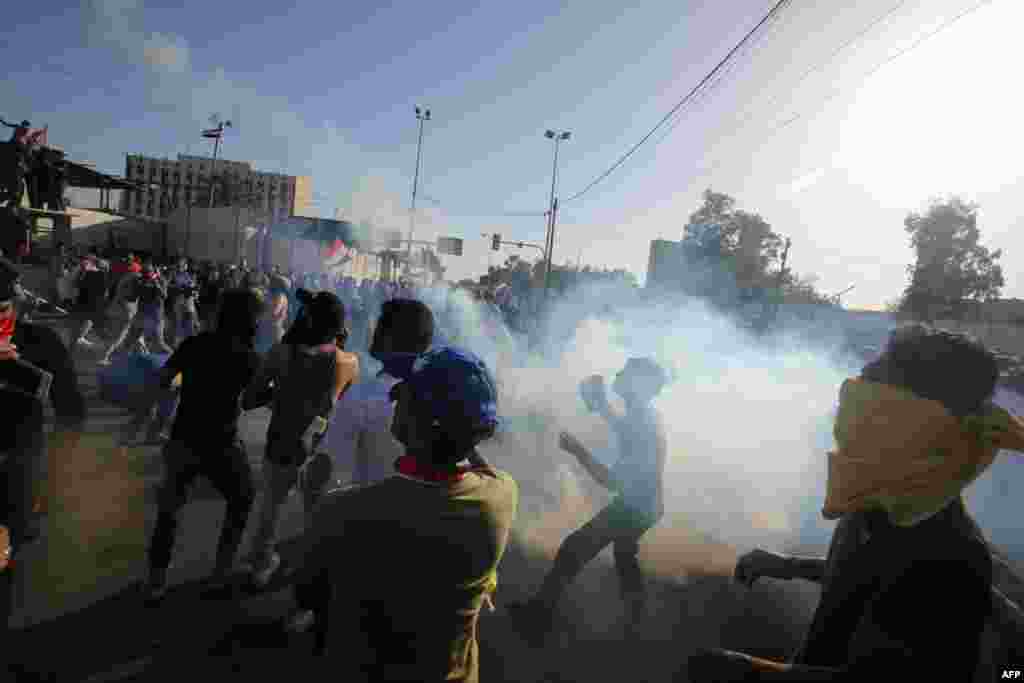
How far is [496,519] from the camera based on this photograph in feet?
4.86

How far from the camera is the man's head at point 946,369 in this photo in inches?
55.6

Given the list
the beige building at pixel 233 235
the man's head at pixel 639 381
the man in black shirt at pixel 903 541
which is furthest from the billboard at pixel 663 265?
the man in black shirt at pixel 903 541

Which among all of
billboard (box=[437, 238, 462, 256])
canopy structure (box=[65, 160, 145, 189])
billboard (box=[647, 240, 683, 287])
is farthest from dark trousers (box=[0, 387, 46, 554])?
billboard (box=[437, 238, 462, 256])

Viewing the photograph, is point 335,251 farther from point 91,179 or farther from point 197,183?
point 197,183

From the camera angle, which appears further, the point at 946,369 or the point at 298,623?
the point at 298,623

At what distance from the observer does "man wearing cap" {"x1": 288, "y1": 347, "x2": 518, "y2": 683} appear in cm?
135

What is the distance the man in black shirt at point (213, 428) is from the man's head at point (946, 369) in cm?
320

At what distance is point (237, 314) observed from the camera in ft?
11.5

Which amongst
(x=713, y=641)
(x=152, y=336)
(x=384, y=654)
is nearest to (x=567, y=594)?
(x=713, y=641)

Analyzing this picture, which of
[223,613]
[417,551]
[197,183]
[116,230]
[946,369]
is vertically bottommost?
[223,613]

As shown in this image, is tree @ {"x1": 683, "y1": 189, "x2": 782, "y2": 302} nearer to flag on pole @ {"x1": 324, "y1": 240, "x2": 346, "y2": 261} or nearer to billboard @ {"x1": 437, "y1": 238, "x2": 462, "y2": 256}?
billboard @ {"x1": 437, "y1": 238, "x2": 462, "y2": 256}

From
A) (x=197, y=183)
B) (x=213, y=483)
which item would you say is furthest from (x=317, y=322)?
(x=197, y=183)

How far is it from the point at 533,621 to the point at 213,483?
1.99m

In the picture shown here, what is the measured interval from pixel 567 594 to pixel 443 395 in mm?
3035
